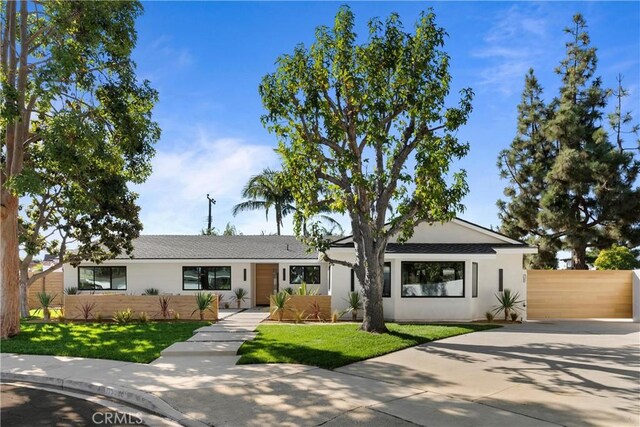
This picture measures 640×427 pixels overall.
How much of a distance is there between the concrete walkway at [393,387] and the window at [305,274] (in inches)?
488

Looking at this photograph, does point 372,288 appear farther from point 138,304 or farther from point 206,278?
point 206,278

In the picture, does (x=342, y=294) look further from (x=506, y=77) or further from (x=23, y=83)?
(x=23, y=83)

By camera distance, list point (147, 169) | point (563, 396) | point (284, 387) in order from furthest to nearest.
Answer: point (147, 169) < point (284, 387) < point (563, 396)

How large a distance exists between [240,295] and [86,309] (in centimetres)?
738

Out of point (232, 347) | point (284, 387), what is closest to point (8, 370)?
point (232, 347)

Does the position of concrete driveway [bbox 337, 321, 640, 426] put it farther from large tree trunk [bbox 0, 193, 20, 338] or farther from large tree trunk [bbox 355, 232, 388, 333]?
large tree trunk [bbox 0, 193, 20, 338]

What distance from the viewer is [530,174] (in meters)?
30.7

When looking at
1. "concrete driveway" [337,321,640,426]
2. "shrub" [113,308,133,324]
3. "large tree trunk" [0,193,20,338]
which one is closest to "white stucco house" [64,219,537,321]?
"concrete driveway" [337,321,640,426]

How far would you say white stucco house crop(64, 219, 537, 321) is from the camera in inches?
676

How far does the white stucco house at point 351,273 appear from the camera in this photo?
56.3 ft

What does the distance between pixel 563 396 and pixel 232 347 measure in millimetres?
6952

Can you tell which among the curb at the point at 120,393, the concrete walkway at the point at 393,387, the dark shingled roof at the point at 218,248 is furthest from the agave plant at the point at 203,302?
the curb at the point at 120,393

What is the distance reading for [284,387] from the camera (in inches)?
297

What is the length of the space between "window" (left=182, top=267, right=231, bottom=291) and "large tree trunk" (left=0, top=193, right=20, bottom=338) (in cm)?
985
